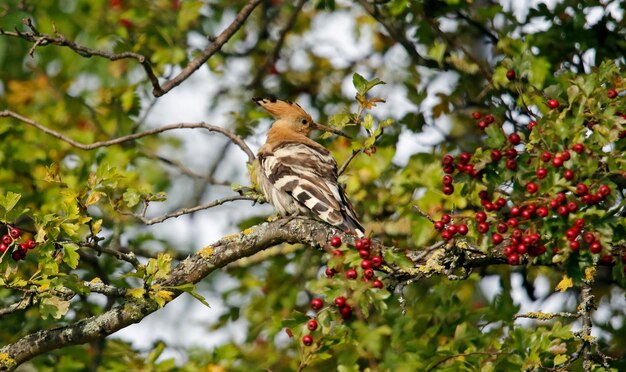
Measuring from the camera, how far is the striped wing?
19.2ft

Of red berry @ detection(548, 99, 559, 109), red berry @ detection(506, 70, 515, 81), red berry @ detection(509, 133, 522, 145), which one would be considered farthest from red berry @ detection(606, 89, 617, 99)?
red berry @ detection(506, 70, 515, 81)

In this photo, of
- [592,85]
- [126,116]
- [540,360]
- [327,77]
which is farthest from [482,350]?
[327,77]

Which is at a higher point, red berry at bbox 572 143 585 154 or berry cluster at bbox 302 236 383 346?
red berry at bbox 572 143 585 154

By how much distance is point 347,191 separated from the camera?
686 centimetres

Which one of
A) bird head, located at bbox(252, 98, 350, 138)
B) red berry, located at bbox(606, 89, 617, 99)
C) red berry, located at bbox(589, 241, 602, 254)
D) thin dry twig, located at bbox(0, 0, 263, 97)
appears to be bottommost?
red berry, located at bbox(589, 241, 602, 254)

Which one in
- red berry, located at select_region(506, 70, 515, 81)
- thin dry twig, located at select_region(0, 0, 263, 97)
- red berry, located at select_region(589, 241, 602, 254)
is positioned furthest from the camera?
red berry, located at select_region(506, 70, 515, 81)

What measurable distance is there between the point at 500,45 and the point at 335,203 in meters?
1.46

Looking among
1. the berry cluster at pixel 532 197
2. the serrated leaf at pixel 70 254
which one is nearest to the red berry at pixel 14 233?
the serrated leaf at pixel 70 254

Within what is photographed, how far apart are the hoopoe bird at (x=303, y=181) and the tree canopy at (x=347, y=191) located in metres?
0.17

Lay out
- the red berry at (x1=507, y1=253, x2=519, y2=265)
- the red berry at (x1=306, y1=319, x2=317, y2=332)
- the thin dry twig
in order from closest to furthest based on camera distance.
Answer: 1. the red berry at (x1=507, y1=253, x2=519, y2=265)
2. the red berry at (x1=306, y1=319, x2=317, y2=332)
3. the thin dry twig

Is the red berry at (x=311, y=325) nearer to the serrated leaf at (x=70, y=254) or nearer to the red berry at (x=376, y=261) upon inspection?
the red berry at (x=376, y=261)

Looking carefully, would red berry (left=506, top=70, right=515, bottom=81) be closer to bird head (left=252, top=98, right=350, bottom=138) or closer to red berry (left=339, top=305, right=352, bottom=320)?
red berry (left=339, top=305, right=352, bottom=320)

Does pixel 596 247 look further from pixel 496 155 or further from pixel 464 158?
pixel 464 158

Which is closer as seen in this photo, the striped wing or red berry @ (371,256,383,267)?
red berry @ (371,256,383,267)
